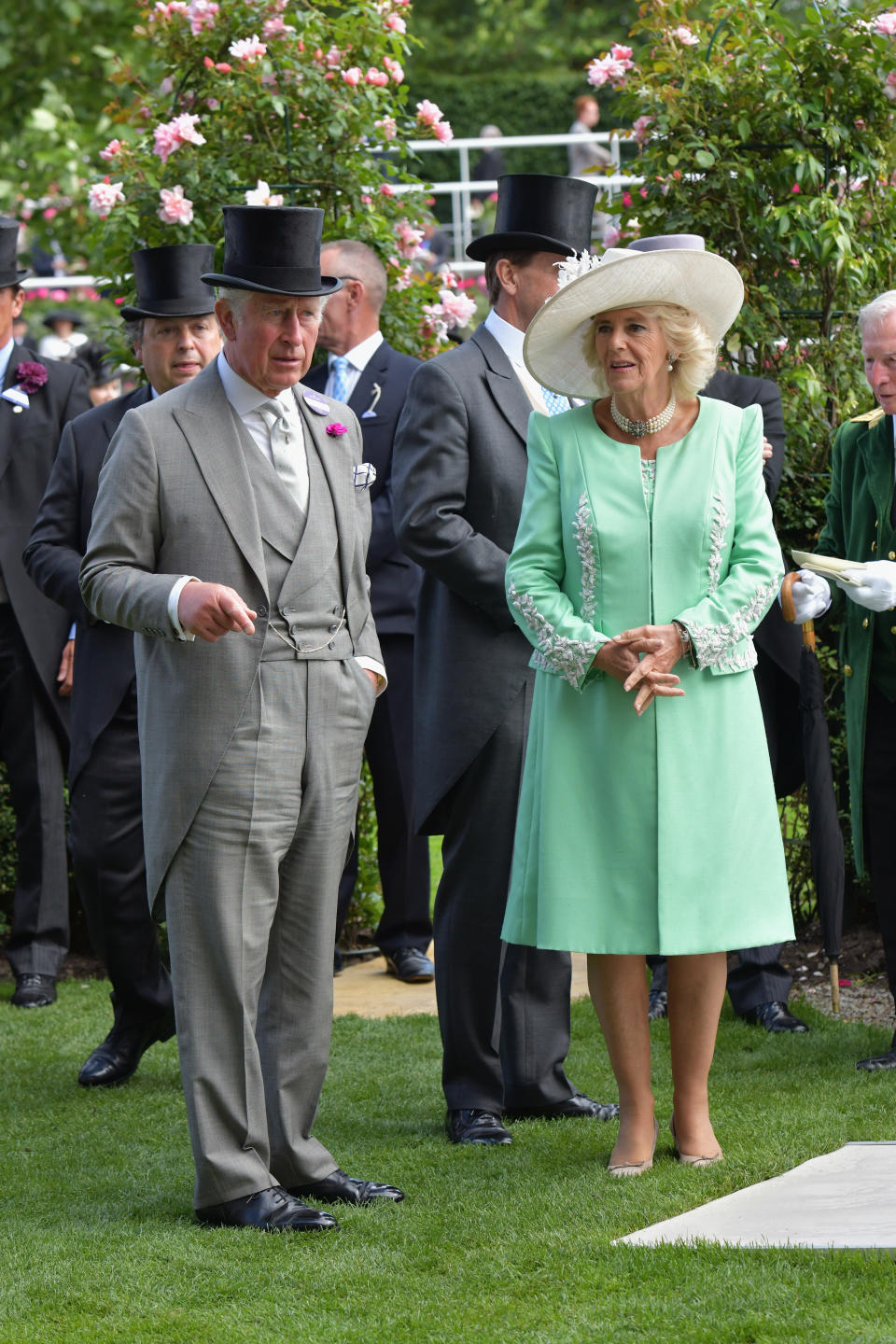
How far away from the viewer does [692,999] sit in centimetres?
429

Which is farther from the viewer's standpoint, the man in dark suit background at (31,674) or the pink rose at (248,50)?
the pink rose at (248,50)

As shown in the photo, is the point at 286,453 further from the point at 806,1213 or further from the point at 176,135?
the point at 176,135

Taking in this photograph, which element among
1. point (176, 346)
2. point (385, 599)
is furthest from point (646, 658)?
point (385, 599)

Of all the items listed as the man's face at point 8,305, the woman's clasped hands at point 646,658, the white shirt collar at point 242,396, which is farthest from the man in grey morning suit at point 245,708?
the man's face at point 8,305

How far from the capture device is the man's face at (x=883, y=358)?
508 cm

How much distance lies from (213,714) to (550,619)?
0.79 m

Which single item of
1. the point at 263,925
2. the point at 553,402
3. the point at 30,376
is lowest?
the point at 263,925

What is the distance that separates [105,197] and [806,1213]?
4.87 m

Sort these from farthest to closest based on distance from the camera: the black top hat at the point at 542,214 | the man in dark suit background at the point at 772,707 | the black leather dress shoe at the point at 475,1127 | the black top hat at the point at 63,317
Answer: the black top hat at the point at 63,317 < the man in dark suit background at the point at 772,707 < the black top hat at the point at 542,214 < the black leather dress shoe at the point at 475,1127

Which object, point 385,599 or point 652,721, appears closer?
point 652,721

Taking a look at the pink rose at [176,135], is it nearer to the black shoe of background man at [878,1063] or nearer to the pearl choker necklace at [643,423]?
the pearl choker necklace at [643,423]

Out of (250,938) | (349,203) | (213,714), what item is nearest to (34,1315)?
(250,938)

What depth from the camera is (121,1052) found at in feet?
18.1

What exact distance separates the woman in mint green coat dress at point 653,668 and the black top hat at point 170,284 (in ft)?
4.76
